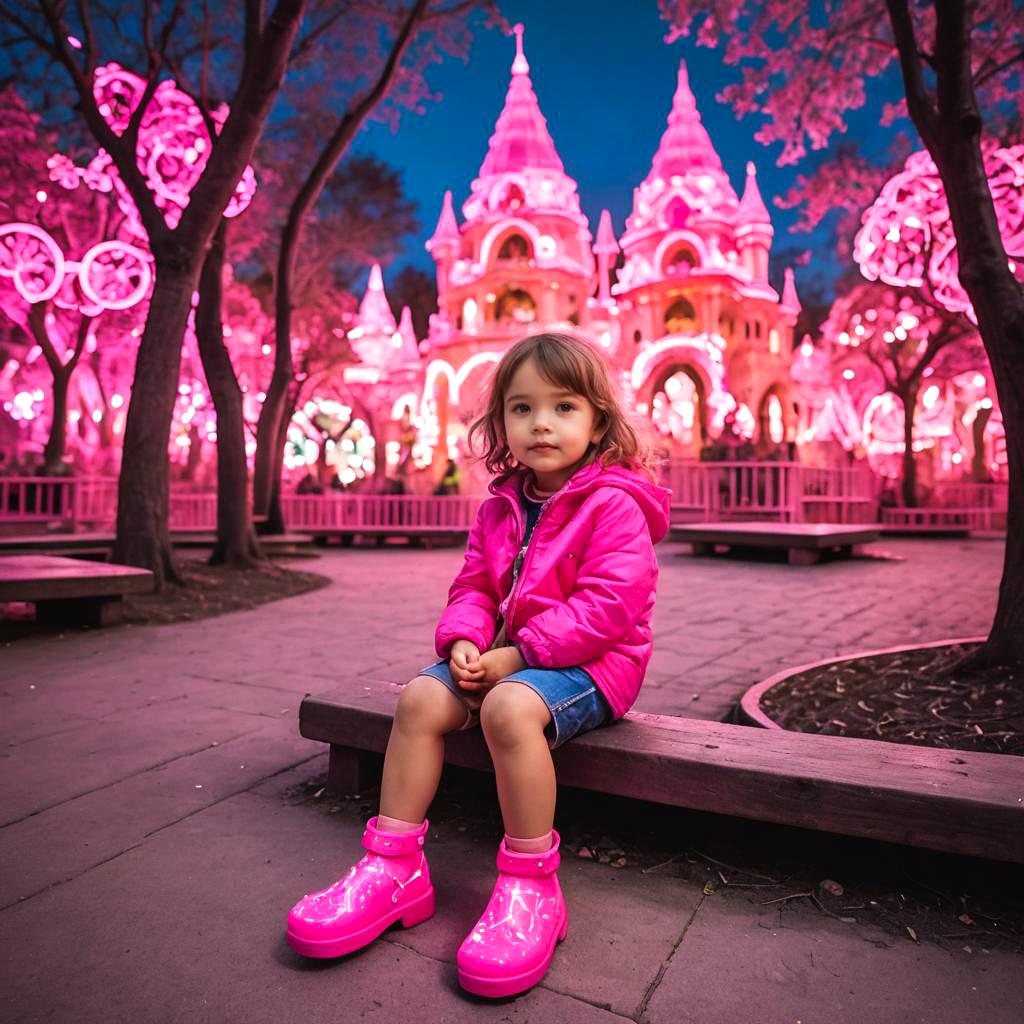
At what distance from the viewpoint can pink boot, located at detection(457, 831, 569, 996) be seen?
143 centimetres

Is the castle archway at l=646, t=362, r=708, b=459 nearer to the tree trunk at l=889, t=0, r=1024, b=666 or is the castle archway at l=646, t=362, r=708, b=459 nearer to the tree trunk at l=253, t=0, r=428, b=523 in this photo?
the tree trunk at l=253, t=0, r=428, b=523

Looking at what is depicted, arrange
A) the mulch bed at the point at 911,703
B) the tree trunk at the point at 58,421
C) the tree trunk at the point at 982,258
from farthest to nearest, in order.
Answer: the tree trunk at the point at 58,421
the tree trunk at the point at 982,258
the mulch bed at the point at 911,703

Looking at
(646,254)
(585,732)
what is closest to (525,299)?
(646,254)

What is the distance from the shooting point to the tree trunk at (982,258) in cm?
318

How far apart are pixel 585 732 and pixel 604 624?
32 centimetres

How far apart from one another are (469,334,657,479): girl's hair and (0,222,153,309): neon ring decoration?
7292mm

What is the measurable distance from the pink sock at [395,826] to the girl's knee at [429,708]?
206 millimetres

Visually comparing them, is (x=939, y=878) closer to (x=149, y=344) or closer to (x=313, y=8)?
(x=149, y=344)

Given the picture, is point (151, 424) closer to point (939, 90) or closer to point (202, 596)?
point (202, 596)

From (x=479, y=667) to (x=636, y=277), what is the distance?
2738 centimetres

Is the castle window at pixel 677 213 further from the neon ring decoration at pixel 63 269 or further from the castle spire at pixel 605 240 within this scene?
the neon ring decoration at pixel 63 269

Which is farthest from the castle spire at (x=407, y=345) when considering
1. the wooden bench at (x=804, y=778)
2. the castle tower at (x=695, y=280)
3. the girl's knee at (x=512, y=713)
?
the girl's knee at (x=512, y=713)

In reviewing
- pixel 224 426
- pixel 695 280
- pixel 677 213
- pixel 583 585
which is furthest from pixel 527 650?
pixel 677 213

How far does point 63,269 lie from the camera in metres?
8.12
